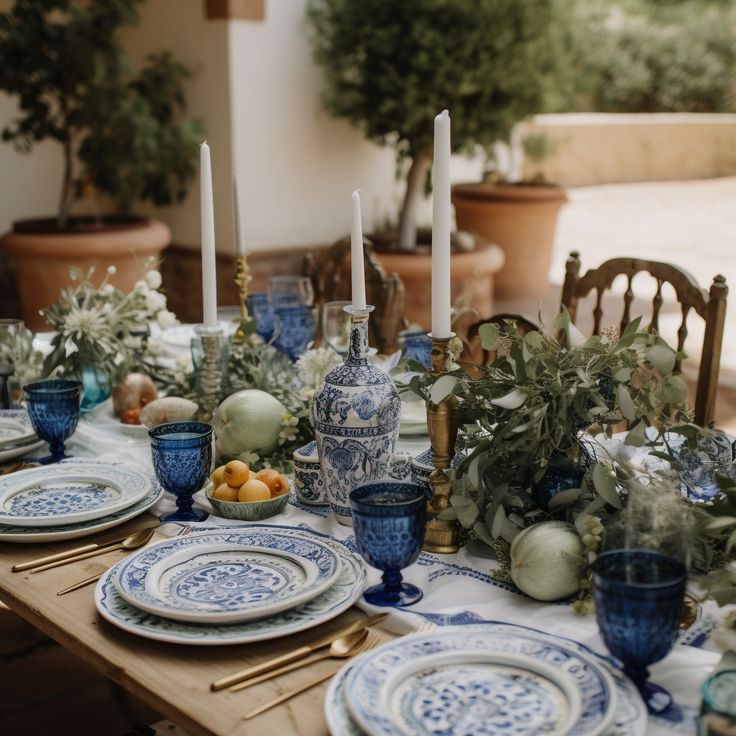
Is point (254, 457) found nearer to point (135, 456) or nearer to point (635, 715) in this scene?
point (135, 456)

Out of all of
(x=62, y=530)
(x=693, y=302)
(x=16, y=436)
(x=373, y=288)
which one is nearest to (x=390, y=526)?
(x=62, y=530)

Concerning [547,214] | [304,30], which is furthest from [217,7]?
[547,214]

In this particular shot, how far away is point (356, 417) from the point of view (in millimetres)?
1246

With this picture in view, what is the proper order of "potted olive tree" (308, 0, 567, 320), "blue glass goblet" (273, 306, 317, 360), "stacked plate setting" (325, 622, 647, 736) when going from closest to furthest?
"stacked plate setting" (325, 622, 647, 736)
"blue glass goblet" (273, 306, 317, 360)
"potted olive tree" (308, 0, 567, 320)

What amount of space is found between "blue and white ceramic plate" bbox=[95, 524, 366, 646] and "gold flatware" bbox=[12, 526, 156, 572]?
0.12m

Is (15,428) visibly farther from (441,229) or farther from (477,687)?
(477,687)

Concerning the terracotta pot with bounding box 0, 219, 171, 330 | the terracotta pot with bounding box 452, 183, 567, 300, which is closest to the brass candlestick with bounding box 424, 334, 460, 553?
the terracotta pot with bounding box 0, 219, 171, 330

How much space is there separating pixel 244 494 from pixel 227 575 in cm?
20

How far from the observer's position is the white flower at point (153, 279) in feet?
6.04

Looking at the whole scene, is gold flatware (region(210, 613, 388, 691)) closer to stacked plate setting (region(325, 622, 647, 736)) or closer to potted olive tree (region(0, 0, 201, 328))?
stacked plate setting (region(325, 622, 647, 736))

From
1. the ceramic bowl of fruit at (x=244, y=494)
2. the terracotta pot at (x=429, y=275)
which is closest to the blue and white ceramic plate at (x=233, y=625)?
the ceramic bowl of fruit at (x=244, y=494)

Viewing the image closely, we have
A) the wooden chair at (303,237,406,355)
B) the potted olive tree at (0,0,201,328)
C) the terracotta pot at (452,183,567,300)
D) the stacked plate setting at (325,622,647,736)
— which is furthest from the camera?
the terracotta pot at (452,183,567,300)

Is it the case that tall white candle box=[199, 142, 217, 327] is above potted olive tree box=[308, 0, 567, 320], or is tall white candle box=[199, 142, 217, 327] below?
below

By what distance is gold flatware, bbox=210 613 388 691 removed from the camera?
940mm
